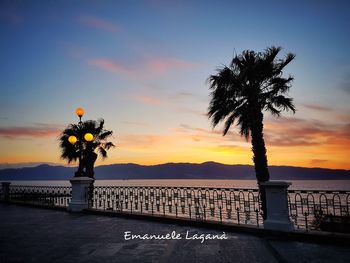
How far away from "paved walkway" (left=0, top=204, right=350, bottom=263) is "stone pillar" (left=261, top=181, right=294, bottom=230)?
51 centimetres

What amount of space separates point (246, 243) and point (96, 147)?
21279 mm

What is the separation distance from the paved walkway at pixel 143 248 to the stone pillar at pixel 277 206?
20.1 inches

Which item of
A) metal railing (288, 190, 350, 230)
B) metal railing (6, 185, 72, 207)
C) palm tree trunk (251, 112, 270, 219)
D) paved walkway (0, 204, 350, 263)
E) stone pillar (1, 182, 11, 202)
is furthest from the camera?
stone pillar (1, 182, 11, 202)

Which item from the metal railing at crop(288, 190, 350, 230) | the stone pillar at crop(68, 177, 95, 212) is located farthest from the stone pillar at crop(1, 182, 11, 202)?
the metal railing at crop(288, 190, 350, 230)

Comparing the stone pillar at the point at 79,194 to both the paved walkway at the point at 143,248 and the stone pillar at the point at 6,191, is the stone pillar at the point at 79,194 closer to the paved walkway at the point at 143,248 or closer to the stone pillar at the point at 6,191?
the paved walkway at the point at 143,248

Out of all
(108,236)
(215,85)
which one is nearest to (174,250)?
(108,236)

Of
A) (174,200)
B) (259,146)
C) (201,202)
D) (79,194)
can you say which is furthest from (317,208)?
(79,194)

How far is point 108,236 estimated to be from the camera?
7.59 m

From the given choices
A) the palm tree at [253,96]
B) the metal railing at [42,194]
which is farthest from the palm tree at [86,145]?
the palm tree at [253,96]

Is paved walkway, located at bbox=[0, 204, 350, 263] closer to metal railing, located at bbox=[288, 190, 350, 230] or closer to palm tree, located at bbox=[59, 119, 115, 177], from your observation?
metal railing, located at bbox=[288, 190, 350, 230]

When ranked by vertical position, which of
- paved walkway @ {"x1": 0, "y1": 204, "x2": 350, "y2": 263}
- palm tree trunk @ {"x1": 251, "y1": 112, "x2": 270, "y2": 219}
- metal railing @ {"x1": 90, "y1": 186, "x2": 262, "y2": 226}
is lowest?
paved walkway @ {"x1": 0, "y1": 204, "x2": 350, "y2": 263}

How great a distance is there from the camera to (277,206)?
7301 millimetres

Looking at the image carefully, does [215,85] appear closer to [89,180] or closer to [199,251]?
[89,180]

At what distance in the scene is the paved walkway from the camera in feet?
18.0
